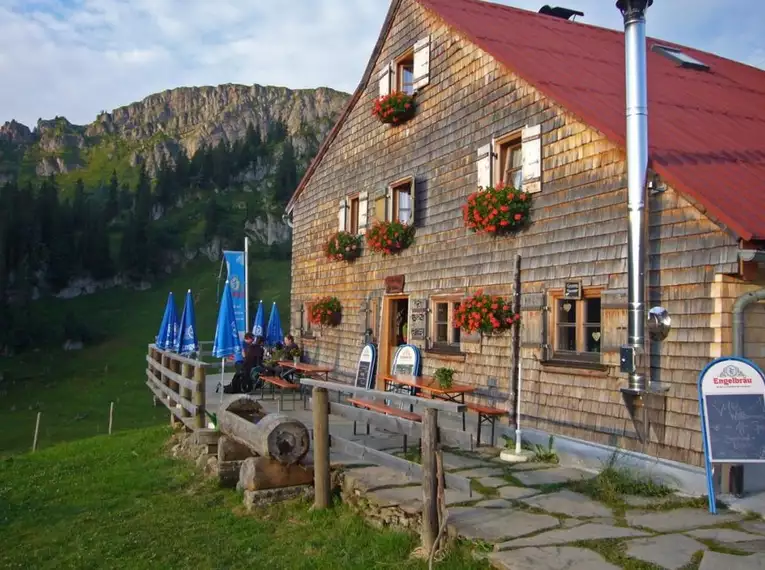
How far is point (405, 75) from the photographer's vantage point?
43.9ft

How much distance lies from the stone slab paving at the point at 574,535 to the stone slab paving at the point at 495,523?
A: 110 millimetres

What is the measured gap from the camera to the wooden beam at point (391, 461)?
5.16 m

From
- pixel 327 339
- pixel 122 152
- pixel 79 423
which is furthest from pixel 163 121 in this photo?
pixel 327 339

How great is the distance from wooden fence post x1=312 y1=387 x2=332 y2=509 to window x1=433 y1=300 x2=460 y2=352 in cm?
409

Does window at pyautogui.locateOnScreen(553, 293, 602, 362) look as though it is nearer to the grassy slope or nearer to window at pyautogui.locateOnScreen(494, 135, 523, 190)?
window at pyautogui.locateOnScreen(494, 135, 523, 190)

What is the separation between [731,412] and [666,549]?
1.73m

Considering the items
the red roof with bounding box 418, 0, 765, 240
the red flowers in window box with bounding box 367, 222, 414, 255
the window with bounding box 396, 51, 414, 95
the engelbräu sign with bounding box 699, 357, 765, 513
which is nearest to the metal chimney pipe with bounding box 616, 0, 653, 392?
the red roof with bounding box 418, 0, 765, 240

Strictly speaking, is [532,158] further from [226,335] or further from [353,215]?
[226,335]

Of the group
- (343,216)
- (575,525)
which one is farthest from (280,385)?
(575,525)

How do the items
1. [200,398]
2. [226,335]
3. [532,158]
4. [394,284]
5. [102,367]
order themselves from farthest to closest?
[102,367] → [226,335] → [394,284] → [200,398] → [532,158]

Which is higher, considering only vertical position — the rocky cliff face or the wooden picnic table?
the rocky cliff face

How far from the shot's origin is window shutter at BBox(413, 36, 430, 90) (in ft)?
39.2

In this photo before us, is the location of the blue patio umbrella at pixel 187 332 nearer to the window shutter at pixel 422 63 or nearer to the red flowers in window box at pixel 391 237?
the red flowers in window box at pixel 391 237

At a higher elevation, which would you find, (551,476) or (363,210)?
(363,210)
